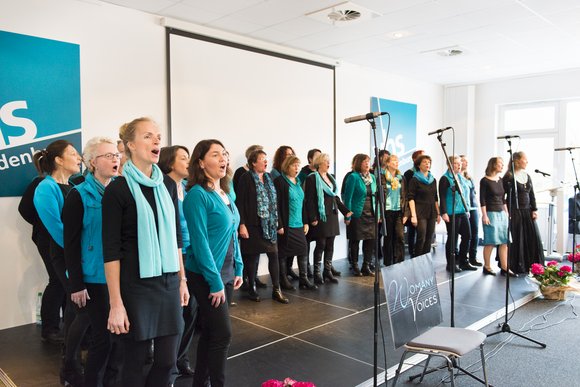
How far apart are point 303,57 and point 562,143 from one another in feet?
16.0

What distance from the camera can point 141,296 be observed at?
72.6 inches

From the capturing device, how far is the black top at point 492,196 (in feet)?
18.6

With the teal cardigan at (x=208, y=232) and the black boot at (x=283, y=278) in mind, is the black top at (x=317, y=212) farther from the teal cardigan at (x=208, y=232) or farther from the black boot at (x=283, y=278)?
the teal cardigan at (x=208, y=232)

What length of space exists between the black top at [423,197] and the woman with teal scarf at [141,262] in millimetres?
4265

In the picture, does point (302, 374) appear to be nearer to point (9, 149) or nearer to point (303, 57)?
point (9, 149)

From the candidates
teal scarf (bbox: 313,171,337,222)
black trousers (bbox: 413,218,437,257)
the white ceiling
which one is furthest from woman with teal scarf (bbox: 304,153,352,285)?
the white ceiling

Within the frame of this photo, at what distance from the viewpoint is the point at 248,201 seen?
14.8 ft

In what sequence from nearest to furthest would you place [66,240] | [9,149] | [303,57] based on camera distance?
1. [66,240]
2. [9,149]
3. [303,57]

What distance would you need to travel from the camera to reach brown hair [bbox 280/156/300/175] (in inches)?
189

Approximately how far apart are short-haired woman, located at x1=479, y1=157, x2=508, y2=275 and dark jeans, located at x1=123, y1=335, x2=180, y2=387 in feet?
15.0

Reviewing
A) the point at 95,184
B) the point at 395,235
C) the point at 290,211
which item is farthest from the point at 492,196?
the point at 95,184

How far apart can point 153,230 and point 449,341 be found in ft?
5.30

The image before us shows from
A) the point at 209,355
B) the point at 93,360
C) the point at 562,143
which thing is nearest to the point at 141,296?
the point at 209,355

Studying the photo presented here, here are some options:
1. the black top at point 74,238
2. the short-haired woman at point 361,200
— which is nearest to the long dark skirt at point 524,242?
the short-haired woman at point 361,200
